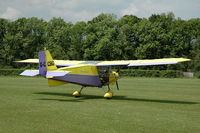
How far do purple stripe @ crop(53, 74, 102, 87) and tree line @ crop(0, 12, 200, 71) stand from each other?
4195 centimetres

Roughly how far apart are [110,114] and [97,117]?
79 cm

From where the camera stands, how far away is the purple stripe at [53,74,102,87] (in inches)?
610

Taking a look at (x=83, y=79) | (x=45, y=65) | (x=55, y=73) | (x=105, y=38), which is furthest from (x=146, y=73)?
(x=55, y=73)

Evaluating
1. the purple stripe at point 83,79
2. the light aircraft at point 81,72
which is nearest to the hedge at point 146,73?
the light aircraft at point 81,72

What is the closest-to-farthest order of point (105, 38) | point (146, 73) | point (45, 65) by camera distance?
point (45, 65) < point (146, 73) < point (105, 38)

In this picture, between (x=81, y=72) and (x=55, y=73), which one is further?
(x=81, y=72)

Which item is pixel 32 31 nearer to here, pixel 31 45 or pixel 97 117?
pixel 31 45

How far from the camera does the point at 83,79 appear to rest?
15758 mm

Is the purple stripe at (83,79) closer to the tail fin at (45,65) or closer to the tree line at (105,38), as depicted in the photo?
the tail fin at (45,65)

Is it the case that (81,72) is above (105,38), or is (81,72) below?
below

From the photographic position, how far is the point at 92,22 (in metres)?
72.5

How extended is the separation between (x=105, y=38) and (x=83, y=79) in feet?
158

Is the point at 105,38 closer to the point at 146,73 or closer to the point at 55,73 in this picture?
A: the point at 146,73

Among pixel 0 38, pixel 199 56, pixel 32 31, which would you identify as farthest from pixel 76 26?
pixel 199 56
